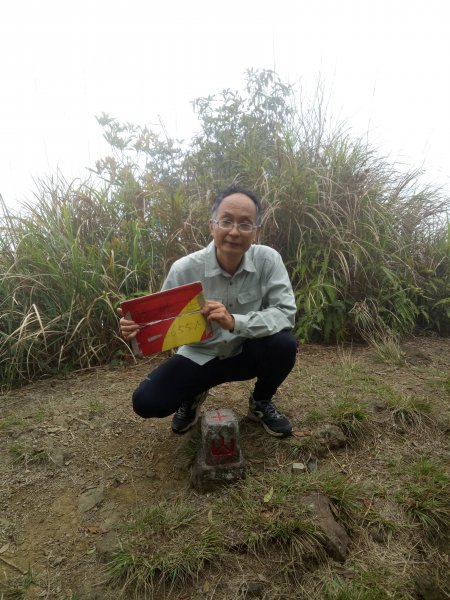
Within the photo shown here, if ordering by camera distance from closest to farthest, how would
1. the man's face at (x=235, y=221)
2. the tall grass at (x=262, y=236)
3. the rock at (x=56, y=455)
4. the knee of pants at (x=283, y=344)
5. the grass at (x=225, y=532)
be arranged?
the grass at (x=225, y=532) → the man's face at (x=235, y=221) → the knee of pants at (x=283, y=344) → the rock at (x=56, y=455) → the tall grass at (x=262, y=236)

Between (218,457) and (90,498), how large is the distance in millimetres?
608

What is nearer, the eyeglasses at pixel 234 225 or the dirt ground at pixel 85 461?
the dirt ground at pixel 85 461

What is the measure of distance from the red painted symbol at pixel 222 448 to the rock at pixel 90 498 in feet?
1.81

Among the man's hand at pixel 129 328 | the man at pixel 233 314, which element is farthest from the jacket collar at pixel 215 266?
the man's hand at pixel 129 328

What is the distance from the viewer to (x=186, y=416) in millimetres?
2117

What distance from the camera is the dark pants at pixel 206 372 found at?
1859mm

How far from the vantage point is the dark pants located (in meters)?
1.86

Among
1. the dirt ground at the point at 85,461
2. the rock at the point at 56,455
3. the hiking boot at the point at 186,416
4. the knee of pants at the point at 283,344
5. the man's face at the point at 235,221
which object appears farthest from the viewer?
the hiking boot at the point at 186,416

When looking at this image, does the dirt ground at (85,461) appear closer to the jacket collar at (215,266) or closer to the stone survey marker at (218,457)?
the stone survey marker at (218,457)

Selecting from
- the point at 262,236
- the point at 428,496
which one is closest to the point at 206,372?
the point at 428,496

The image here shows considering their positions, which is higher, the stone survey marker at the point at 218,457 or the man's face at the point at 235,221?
the man's face at the point at 235,221

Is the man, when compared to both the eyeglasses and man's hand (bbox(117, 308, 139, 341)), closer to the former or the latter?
the eyeglasses

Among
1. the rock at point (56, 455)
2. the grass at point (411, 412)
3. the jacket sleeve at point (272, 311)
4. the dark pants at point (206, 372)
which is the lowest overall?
the rock at point (56, 455)

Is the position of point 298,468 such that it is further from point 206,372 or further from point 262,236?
point 262,236
